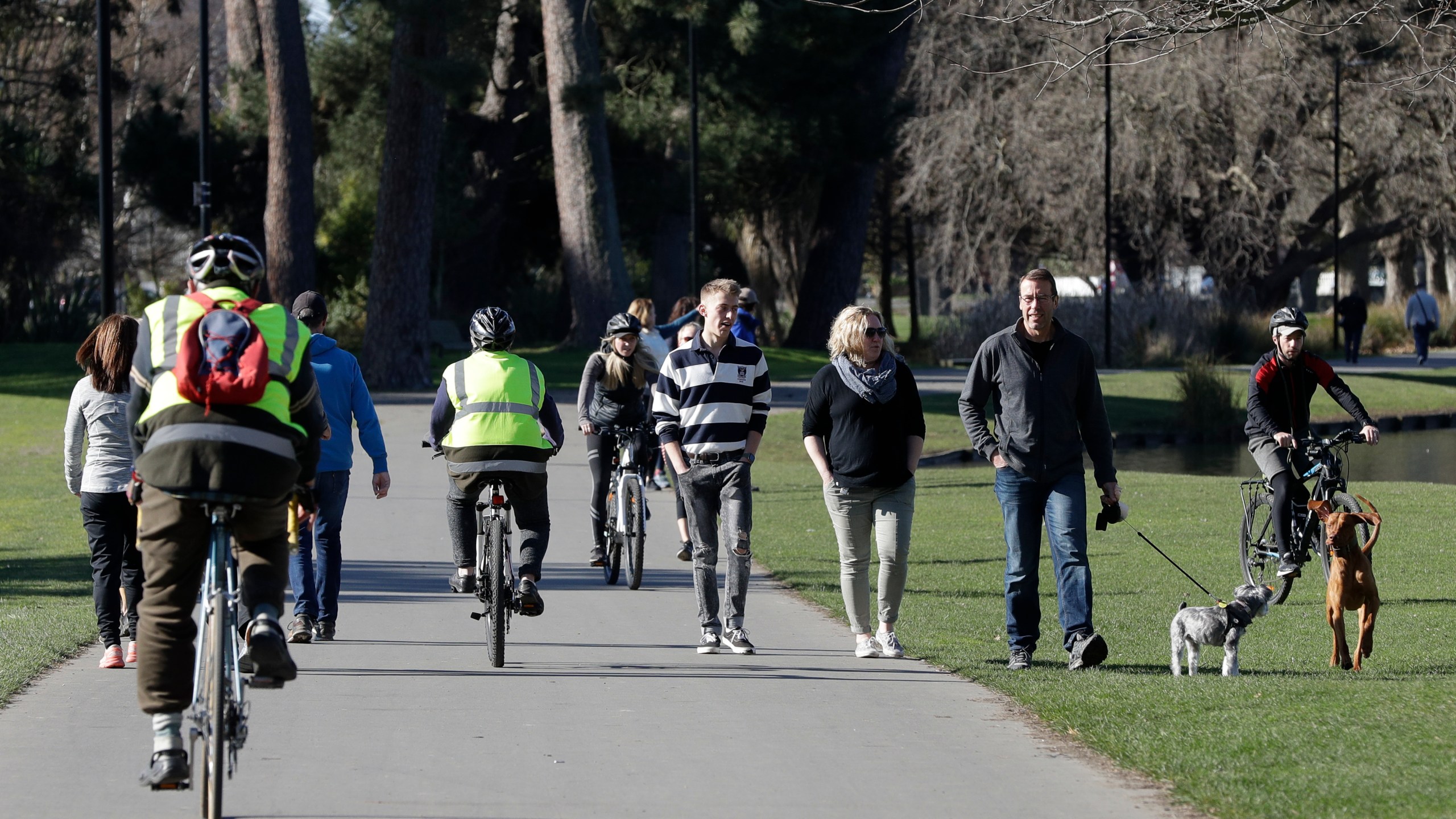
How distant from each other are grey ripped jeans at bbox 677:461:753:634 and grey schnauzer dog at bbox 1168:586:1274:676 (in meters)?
2.10

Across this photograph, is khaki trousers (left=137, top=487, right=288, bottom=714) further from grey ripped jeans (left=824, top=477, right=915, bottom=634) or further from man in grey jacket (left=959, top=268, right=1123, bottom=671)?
man in grey jacket (left=959, top=268, right=1123, bottom=671)

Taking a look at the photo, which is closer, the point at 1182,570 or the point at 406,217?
the point at 1182,570

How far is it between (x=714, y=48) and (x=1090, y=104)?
9537 mm

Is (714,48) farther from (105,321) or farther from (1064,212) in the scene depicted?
(105,321)

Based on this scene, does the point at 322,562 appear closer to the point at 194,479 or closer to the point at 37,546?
the point at 194,479

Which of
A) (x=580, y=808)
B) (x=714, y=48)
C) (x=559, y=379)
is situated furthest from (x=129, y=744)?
(x=714, y=48)

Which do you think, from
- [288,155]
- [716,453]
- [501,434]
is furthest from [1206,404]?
[501,434]

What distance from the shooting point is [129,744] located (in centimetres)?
634

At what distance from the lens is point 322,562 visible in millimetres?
8664

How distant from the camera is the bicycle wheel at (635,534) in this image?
1091 cm

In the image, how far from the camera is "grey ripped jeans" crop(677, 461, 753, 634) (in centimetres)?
859

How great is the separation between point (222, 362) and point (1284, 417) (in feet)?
26.1

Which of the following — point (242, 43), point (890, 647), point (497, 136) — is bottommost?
point (890, 647)

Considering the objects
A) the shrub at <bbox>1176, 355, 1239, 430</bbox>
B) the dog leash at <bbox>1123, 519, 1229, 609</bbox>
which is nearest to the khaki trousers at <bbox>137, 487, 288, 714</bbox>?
the dog leash at <bbox>1123, 519, 1229, 609</bbox>
